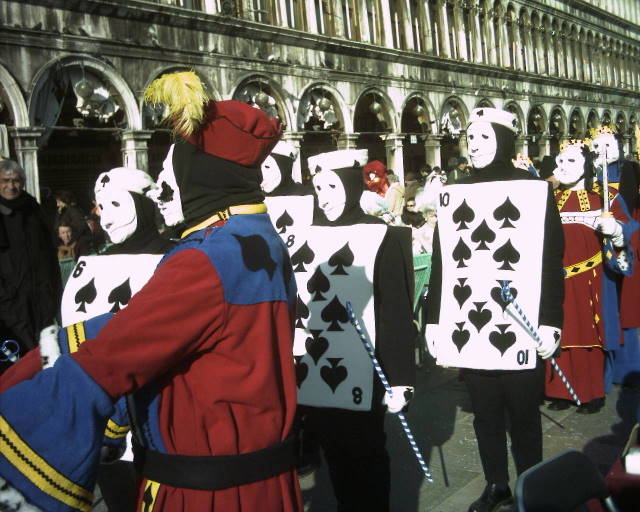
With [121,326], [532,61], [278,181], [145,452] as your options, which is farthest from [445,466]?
[532,61]

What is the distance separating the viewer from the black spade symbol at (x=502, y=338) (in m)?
3.65

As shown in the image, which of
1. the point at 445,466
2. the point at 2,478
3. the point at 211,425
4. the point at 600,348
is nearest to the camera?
the point at 2,478

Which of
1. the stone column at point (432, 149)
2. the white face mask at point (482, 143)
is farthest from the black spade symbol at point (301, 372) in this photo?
the stone column at point (432, 149)

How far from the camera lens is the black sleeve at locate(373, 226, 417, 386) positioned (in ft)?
11.2

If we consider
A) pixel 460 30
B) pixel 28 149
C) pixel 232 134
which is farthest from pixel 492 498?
pixel 460 30

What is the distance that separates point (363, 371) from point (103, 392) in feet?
6.74

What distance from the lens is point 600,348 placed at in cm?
551

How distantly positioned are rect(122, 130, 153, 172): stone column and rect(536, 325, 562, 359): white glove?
488 inches

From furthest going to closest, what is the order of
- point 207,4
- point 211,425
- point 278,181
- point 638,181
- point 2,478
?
point 207,4, point 638,181, point 278,181, point 211,425, point 2,478

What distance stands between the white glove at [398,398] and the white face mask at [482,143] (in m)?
1.24

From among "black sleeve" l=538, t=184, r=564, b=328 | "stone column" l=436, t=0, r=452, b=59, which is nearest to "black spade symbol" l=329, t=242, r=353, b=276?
"black sleeve" l=538, t=184, r=564, b=328

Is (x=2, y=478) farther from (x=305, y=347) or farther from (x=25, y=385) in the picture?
(x=305, y=347)

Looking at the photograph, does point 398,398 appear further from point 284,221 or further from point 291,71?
point 291,71

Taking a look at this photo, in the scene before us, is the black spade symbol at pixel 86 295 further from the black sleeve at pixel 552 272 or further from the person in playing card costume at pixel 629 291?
the person in playing card costume at pixel 629 291
